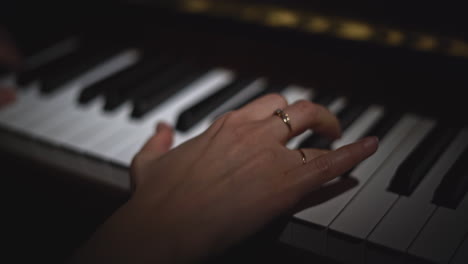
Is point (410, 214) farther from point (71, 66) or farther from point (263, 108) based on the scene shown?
point (71, 66)

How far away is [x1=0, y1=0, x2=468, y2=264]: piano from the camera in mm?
945

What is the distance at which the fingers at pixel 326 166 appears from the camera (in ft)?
3.01

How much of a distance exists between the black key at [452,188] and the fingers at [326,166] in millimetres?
159

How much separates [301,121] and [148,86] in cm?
57

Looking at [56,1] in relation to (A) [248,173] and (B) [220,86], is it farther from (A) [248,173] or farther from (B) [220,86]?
(A) [248,173]

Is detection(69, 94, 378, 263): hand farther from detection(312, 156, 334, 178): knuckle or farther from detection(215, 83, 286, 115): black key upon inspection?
detection(215, 83, 286, 115): black key

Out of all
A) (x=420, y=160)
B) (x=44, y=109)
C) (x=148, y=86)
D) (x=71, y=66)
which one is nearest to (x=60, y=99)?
(x=44, y=109)

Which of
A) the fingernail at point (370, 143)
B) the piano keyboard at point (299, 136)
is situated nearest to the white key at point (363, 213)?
the piano keyboard at point (299, 136)

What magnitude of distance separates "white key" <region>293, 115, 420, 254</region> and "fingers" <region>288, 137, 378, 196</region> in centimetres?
6

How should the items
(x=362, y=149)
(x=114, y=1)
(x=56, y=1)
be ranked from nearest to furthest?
(x=362, y=149)
(x=114, y=1)
(x=56, y=1)

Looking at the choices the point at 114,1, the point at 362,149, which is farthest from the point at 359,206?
the point at 114,1

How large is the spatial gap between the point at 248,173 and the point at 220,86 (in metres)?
0.56

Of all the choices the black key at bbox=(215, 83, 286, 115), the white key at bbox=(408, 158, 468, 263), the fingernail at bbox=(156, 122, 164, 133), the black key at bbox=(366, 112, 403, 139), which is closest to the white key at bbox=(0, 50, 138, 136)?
the fingernail at bbox=(156, 122, 164, 133)

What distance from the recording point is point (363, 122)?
1.23m
